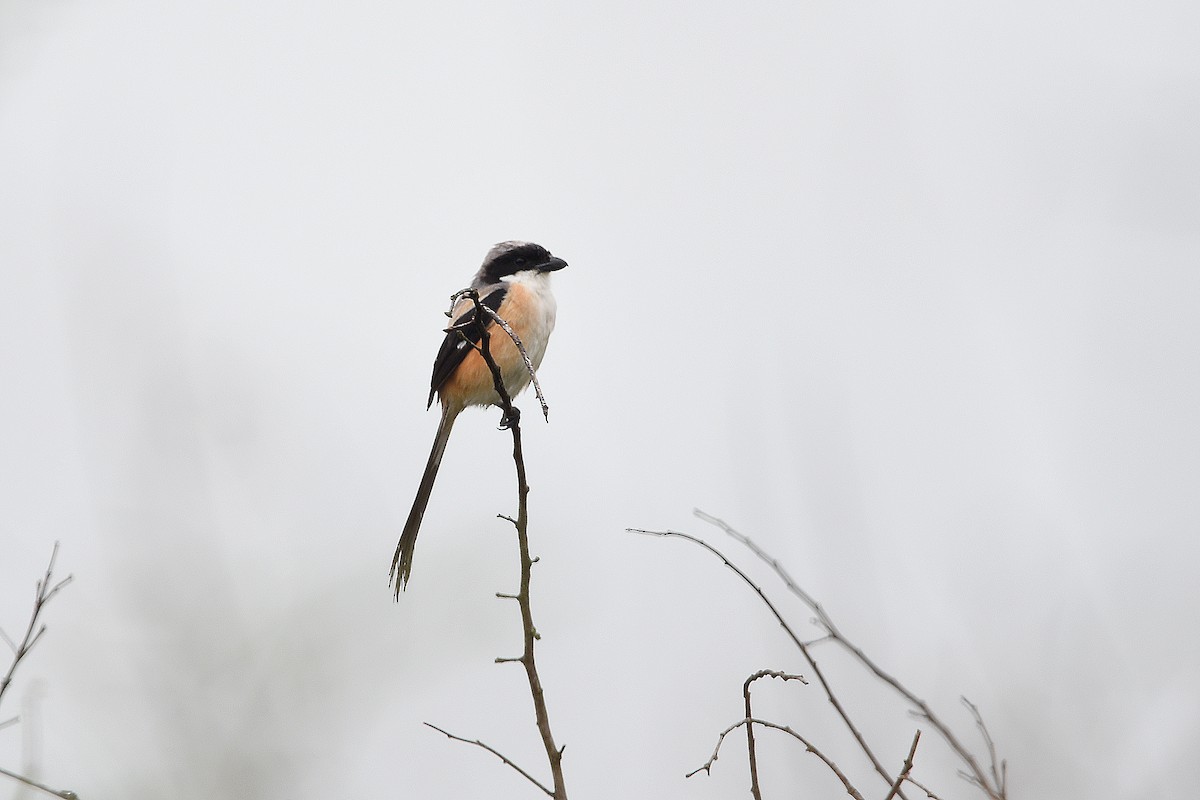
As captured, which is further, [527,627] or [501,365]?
[501,365]

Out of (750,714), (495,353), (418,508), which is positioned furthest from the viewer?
(495,353)

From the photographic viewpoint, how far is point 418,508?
12.5ft

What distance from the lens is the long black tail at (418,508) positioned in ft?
11.4

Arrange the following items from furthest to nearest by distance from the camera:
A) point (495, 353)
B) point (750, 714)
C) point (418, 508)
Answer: point (495, 353), point (418, 508), point (750, 714)

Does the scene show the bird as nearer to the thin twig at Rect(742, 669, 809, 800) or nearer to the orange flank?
the orange flank

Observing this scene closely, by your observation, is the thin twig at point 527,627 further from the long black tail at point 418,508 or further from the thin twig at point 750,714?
the long black tail at point 418,508

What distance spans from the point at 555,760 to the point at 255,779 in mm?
1754

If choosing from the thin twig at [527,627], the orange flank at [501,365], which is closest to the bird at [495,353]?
the orange flank at [501,365]

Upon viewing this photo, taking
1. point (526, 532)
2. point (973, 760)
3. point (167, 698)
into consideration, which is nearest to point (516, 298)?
point (167, 698)

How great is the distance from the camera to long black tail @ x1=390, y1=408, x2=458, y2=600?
11.4 ft

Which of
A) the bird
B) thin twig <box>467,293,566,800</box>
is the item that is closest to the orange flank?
the bird

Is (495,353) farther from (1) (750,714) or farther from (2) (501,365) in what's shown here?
(1) (750,714)

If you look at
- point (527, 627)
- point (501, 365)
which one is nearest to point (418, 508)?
point (501, 365)

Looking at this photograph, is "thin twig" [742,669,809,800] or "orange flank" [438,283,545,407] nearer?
"thin twig" [742,669,809,800]
